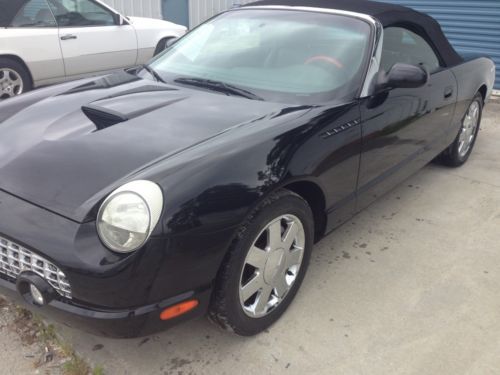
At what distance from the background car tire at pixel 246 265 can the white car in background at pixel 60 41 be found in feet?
14.4

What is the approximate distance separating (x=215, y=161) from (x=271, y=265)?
61 cm

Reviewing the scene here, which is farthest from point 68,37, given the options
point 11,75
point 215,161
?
point 215,161

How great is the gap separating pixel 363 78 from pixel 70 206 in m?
1.75

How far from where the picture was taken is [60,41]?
5.98 m

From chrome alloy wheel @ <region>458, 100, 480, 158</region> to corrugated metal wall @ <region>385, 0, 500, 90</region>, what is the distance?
359 cm

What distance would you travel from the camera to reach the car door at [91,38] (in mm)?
6070

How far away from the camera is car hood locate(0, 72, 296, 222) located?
1929 mm

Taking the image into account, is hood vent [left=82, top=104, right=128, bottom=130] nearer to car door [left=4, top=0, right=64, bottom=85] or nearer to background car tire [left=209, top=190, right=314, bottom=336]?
background car tire [left=209, top=190, right=314, bottom=336]

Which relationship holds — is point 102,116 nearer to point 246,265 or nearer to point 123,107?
point 123,107

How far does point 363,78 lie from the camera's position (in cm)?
278

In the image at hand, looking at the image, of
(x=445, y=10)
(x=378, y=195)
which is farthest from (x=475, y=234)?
(x=445, y=10)

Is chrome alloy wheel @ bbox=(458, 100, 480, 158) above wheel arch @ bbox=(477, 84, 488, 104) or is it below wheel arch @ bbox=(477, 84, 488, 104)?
below

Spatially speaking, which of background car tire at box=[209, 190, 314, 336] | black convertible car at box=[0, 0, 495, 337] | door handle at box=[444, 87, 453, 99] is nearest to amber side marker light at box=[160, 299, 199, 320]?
black convertible car at box=[0, 0, 495, 337]

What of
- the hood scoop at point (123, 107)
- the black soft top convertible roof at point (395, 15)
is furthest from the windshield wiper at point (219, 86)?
the black soft top convertible roof at point (395, 15)
